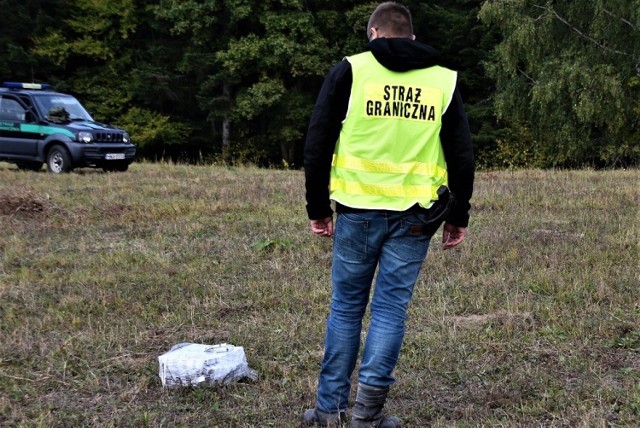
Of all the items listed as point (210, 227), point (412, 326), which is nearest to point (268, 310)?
point (412, 326)

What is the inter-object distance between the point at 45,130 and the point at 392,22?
13996mm

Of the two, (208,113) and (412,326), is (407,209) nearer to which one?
(412,326)

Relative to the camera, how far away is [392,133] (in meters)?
3.13

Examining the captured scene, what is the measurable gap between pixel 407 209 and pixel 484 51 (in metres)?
29.5

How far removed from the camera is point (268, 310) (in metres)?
5.34

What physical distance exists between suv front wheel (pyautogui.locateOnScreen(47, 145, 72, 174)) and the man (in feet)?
43.1

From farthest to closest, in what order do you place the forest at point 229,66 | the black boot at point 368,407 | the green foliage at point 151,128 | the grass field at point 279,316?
the green foliage at point 151,128 → the forest at point 229,66 → the grass field at point 279,316 → the black boot at point 368,407

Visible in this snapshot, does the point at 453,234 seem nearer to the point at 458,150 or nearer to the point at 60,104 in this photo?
the point at 458,150

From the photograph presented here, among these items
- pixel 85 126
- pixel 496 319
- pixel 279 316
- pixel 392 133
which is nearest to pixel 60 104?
pixel 85 126

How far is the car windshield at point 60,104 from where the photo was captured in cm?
1577

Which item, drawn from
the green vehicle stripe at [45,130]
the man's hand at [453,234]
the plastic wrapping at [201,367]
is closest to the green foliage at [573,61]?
the green vehicle stripe at [45,130]

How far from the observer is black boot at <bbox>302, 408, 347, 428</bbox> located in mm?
3379

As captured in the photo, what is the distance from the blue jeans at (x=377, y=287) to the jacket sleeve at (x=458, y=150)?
23 centimetres

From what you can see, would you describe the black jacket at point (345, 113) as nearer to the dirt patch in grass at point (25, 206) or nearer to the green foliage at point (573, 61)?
the dirt patch in grass at point (25, 206)
